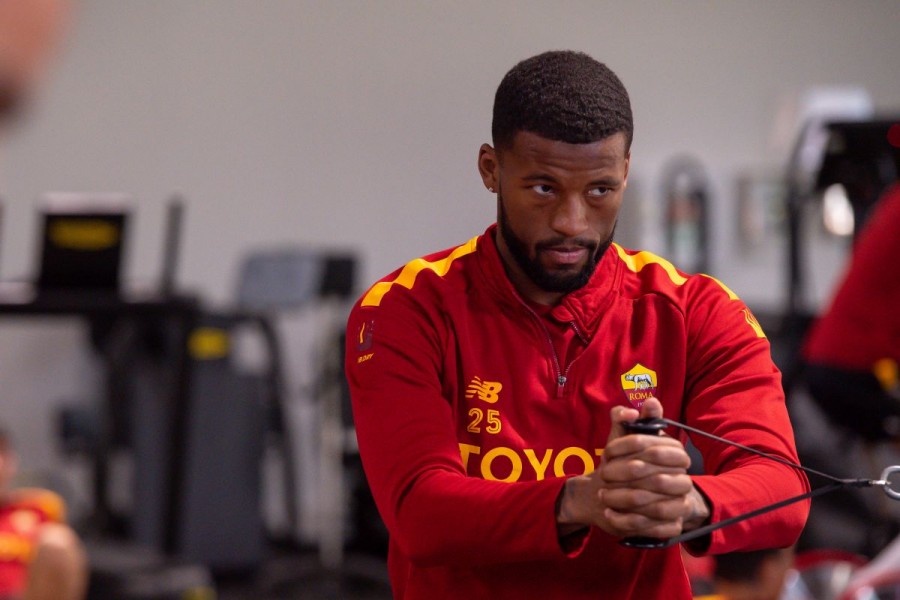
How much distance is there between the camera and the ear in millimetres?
771

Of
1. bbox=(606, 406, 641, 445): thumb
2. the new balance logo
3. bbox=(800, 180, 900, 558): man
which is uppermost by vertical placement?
bbox=(606, 406, 641, 445): thumb

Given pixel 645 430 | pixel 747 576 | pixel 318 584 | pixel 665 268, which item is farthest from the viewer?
pixel 318 584

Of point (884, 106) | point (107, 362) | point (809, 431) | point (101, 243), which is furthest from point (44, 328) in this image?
point (884, 106)

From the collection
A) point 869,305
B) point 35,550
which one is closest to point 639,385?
point 869,305

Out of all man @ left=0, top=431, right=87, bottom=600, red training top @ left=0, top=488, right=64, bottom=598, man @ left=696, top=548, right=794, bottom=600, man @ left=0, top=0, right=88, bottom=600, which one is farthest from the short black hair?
red training top @ left=0, top=488, right=64, bottom=598

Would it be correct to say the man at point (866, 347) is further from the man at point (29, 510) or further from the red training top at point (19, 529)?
the red training top at point (19, 529)

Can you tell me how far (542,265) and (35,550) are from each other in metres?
1.89

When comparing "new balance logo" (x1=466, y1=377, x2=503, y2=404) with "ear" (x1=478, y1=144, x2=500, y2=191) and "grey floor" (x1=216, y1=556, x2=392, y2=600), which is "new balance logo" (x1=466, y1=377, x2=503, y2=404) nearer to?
"ear" (x1=478, y1=144, x2=500, y2=191)

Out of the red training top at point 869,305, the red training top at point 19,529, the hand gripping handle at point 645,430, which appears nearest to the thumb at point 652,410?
the hand gripping handle at point 645,430

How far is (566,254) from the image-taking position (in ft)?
2.49

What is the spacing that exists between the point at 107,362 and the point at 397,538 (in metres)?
3.65

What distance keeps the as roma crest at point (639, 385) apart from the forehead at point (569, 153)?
6.6 inches

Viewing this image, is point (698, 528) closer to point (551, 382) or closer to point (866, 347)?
point (551, 382)

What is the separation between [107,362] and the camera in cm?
423
